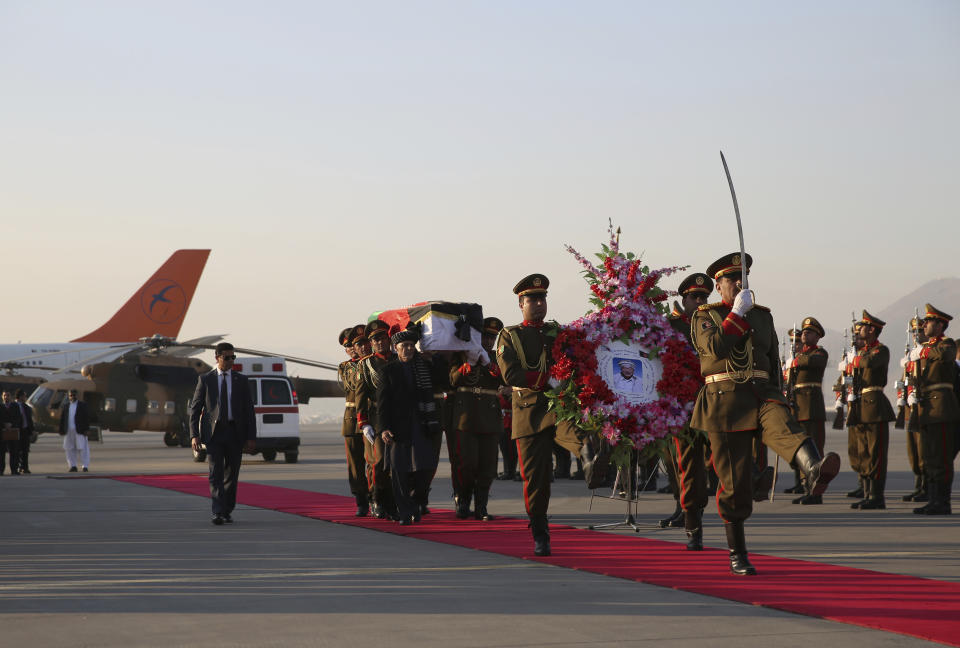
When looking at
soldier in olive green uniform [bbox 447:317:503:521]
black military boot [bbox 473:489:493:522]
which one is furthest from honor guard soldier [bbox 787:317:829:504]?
black military boot [bbox 473:489:493:522]

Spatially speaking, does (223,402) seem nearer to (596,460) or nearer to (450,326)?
(450,326)

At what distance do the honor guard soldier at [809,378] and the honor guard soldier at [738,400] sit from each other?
6.54 metres

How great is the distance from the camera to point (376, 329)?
11664mm

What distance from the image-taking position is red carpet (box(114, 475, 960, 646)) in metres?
6.03

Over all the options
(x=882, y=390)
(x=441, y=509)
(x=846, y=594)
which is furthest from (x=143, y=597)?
(x=882, y=390)

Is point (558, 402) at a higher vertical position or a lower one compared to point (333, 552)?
higher

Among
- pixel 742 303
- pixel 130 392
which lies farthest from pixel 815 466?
pixel 130 392

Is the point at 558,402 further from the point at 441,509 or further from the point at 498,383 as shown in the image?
the point at 441,509

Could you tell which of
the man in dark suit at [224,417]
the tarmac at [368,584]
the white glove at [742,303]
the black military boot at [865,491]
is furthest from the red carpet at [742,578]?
the black military boot at [865,491]

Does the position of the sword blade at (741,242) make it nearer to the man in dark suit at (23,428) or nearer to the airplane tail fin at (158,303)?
the man in dark suit at (23,428)

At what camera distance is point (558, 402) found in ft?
31.1

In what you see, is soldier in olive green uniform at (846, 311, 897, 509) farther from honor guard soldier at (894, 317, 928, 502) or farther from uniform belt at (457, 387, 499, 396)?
uniform belt at (457, 387, 499, 396)

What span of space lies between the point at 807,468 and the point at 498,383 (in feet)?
17.3

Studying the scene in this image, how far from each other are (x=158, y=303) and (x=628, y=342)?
45118 millimetres
